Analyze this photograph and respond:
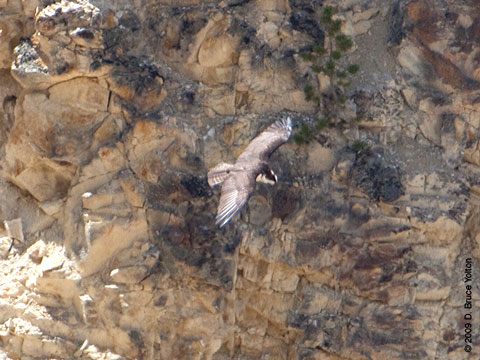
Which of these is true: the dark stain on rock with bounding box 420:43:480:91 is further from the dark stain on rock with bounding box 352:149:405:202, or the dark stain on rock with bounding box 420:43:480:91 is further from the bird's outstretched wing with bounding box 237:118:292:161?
the bird's outstretched wing with bounding box 237:118:292:161

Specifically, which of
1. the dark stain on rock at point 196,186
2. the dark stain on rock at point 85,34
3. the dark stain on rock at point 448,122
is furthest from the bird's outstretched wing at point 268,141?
the dark stain on rock at point 85,34

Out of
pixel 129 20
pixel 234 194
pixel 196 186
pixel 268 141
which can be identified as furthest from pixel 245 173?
pixel 129 20

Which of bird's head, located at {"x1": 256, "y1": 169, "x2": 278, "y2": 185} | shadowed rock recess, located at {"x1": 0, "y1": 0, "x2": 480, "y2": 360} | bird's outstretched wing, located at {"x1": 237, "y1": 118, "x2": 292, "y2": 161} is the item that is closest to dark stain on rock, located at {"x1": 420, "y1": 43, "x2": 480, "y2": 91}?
shadowed rock recess, located at {"x1": 0, "y1": 0, "x2": 480, "y2": 360}

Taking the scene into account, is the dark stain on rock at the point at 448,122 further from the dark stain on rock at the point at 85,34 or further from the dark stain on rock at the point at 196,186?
the dark stain on rock at the point at 85,34

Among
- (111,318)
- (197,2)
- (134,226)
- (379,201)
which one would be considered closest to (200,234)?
(134,226)

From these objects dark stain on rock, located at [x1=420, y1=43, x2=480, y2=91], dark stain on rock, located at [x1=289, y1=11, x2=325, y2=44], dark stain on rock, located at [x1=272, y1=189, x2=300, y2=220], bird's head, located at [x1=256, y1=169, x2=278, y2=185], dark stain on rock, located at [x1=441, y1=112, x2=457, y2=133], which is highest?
dark stain on rock, located at [x1=289, y1=11, x2=325, y2=44]

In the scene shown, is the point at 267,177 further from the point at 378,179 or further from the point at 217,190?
the point at 378,179
